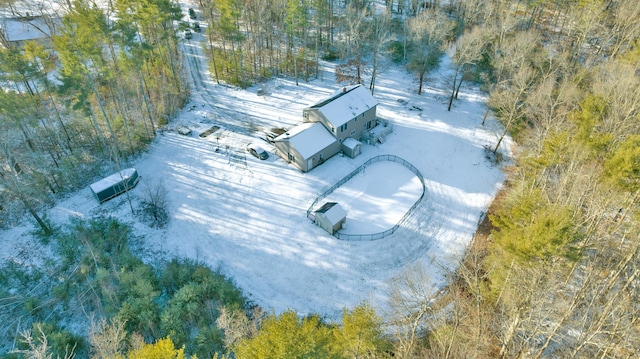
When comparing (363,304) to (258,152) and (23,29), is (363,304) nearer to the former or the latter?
(258,152)

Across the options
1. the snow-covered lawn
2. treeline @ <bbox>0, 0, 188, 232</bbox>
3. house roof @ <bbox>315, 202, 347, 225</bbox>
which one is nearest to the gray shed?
the snow-covered lawn

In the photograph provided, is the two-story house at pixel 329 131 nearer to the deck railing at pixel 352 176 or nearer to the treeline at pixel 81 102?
the deck railing at pixel 352 176

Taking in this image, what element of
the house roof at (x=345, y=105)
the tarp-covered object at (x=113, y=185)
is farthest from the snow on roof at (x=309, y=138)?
the tarp-covered object at (x=113, y=185)

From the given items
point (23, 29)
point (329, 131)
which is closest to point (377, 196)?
point (329, 131)

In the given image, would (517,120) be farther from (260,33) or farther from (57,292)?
(57,292)

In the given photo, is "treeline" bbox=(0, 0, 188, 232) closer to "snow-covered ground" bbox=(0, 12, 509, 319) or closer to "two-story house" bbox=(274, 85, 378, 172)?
"snow-covered ground" bbox=(0, 12, 509, 319)

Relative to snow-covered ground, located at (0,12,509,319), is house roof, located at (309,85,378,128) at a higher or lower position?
higher
